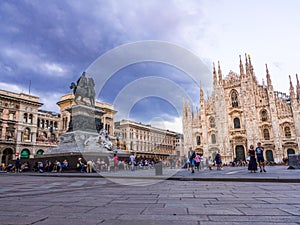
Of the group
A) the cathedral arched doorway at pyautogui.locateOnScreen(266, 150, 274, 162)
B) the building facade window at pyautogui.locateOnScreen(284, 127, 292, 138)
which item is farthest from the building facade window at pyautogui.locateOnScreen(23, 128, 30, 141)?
the building facade window at pyautogui.locateOnScreen(284, 127, 292, 138)

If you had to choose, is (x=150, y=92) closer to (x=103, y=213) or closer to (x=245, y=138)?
(x=103, y=213)

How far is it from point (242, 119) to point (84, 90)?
32567mm

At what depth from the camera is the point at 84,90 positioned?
21219 mm

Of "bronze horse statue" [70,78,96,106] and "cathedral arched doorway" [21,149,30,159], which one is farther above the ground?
"bronze horse statue" [70,78,96,106]

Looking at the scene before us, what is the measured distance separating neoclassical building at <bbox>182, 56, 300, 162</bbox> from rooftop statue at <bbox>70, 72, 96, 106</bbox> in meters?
29.1

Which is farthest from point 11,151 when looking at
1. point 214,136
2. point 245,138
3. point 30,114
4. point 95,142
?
point 245,138

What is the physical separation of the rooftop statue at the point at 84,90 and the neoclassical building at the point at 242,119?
29131 millimetres

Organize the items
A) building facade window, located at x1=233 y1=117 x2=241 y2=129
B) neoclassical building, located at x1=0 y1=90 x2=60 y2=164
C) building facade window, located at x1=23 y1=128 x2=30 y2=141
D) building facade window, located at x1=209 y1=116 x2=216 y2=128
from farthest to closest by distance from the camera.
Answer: building facade window, located at x1=209 y1=116 x2=216 y2=128 → building facade window, located at x1=233 y1=117 x2=241 y2=129 → building facade window, located at x1=23 y1=128 x2=30 y2=141 → neoclassical building, located at x1=0 y1=90 x2=60 y2=164

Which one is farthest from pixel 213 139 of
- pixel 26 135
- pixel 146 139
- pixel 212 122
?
pixel 26 135

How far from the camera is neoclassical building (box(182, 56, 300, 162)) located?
38.6m

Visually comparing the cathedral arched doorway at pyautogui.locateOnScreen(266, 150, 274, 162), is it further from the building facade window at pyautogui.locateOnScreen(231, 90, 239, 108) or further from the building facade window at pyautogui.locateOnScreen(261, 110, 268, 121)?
the building facade window at pyautogui.locateOnScreen(231, 90, 239, 108)

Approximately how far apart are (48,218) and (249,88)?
44.5 m

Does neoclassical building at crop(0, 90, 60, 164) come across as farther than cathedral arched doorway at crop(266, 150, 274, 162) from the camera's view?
Yes

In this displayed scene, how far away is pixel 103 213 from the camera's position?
3254mm
